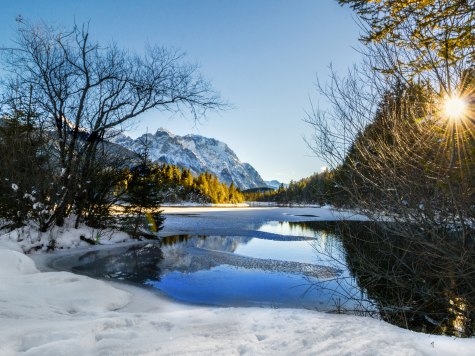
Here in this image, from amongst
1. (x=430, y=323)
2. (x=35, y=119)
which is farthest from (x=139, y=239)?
(x=430, y=323)

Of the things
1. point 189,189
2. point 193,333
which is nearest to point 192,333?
point 193,333

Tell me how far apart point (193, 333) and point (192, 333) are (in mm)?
13

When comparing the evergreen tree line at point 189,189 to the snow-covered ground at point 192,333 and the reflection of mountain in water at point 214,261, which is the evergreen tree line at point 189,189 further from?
the snow-covered ground at point 192,333

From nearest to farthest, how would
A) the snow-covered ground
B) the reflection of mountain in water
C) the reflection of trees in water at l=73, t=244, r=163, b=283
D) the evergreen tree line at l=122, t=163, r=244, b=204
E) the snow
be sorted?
the snow-covered ground, the reflection of trees in water at l=73, t=244, r=163, b=283, the reflection of mountain in water, the snow, the evergreen tree line at l=122, t=163, r=244, b=204

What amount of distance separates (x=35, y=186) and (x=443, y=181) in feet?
42.0

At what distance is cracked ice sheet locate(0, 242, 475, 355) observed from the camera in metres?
3.15

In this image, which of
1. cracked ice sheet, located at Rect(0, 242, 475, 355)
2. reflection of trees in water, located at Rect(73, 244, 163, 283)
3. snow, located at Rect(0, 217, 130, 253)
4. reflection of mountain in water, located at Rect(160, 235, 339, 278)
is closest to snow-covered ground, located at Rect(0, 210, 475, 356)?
cracked ice sheet, located at Rect(0, 242, 475, 355)

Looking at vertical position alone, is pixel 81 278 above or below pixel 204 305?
above

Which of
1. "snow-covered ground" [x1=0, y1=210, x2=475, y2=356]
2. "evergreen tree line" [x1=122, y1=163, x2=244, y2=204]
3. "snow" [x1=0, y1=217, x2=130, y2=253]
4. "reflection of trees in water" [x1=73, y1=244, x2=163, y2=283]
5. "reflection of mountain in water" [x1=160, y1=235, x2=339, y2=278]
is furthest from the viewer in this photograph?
"evergreen tree line" [x1=122, y1=163, x2=244, y2=204]

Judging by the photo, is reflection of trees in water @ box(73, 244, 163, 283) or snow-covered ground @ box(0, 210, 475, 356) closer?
snow-covered ground @ box(0, 210, 475, 356)

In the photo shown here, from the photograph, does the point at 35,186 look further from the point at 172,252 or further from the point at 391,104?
the point at 391,104

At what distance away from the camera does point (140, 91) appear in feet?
46.2

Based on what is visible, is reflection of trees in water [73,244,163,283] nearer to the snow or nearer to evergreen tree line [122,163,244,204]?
the snow

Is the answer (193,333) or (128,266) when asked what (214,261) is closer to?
(128,266)
